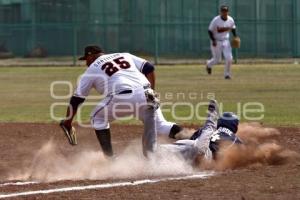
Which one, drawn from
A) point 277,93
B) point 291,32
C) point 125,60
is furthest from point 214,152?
point 291,32

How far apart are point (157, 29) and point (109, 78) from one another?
113 ft

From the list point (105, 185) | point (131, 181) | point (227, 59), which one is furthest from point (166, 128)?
point (227, 59)

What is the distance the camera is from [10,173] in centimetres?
901

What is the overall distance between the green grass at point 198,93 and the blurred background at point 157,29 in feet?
51.9

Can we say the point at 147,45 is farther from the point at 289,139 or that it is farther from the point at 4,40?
the point at 289,139

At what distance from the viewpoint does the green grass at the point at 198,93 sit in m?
15.1

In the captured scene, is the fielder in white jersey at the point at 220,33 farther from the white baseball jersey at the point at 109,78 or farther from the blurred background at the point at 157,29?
the blurred background at the point at 157,29

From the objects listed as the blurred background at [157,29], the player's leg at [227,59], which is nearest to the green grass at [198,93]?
the player's leg at [227,59]

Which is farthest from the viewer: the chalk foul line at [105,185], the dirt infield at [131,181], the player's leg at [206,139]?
the player's leg at [206,139]

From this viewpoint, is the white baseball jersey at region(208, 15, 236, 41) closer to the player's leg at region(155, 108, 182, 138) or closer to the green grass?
the green grass

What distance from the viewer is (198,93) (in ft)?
62.6

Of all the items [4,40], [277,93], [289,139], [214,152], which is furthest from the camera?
[4,40]

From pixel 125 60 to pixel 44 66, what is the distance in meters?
28.7

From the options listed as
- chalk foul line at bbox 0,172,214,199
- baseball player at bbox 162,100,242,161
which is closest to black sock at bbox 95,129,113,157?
baseball player at bbox 162,100,242,161
